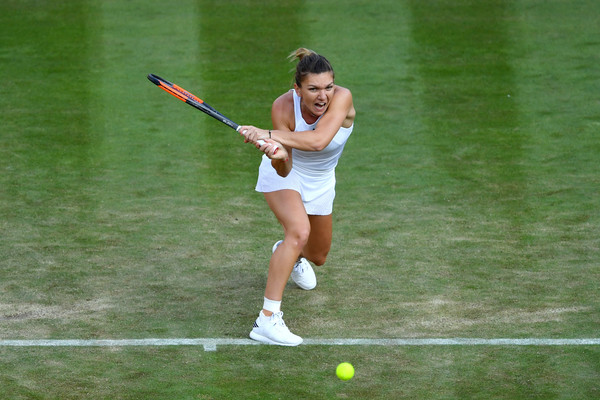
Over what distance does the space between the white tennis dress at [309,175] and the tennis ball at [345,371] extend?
1559 millimetres

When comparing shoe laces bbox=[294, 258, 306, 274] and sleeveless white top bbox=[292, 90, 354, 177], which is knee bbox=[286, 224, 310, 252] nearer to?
sleeveless white top bbox=[292, 90, 354, 177]

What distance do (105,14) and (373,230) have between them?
7.59 meters

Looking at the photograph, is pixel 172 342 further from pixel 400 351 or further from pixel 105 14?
pixel 105 14

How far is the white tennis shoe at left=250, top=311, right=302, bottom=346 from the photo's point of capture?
6992 millimetres

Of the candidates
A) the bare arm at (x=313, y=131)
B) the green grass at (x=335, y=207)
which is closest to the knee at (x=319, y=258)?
the green grass at (x=335, y=207)

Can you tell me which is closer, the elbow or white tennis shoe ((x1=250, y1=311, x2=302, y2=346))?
white tennis shoe ((x1=250, y1=311, x2=302, y2=346))

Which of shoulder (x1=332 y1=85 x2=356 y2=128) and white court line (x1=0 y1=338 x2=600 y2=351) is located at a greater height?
shoulder (x1=332 y1=85 x2=356 y2=128)

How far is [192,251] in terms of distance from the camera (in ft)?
29.2

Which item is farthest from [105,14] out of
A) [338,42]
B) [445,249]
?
[445,249]

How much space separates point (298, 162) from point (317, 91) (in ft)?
2.15

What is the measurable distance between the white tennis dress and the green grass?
0.84 metres

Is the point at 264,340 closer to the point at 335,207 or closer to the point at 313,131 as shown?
the point at 313,131

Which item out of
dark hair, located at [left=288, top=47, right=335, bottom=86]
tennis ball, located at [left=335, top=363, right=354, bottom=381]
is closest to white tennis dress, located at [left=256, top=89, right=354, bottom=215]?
dark hair, located at [left=288, top=47, right=335, bottom=86]

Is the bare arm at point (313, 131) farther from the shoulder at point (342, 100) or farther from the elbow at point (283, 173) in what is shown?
the elbow at point (283, 173)
